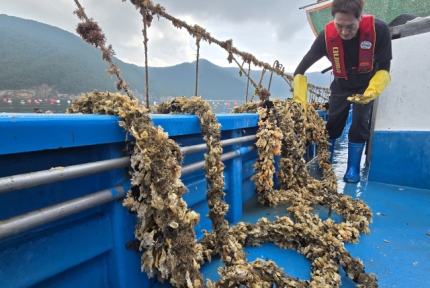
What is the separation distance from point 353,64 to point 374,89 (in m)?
0.48

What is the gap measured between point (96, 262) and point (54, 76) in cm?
5667

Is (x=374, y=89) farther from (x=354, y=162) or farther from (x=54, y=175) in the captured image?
(x=54, y=175)

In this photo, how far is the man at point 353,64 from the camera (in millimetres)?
2366

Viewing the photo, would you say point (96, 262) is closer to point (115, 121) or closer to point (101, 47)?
point (115, 121)

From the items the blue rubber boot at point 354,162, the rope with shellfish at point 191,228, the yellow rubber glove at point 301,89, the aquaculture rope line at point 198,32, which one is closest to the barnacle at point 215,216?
the rope with shellfish at point 191,228

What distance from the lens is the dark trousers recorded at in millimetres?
2762

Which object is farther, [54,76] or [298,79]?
[54,76]

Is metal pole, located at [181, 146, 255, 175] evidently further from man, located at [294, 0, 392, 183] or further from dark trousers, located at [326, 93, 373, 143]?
dark trousers, located at [326, 93, 373, 143]

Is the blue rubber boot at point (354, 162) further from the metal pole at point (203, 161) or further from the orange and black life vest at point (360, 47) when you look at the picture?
the metal pole at point (203, 161)

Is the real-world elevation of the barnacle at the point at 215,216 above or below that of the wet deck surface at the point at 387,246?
above

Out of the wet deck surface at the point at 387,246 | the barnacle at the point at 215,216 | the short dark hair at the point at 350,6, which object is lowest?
the wet deck surface at the point at 387,246

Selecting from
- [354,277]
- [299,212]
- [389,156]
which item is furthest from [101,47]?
[389,156]

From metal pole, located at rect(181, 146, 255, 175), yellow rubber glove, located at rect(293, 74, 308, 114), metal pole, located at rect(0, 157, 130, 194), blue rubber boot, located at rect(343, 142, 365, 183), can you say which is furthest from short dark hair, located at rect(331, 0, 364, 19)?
metal pole, located at rect(0, 157, 130, 194)

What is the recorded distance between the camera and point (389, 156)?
2.72 m
